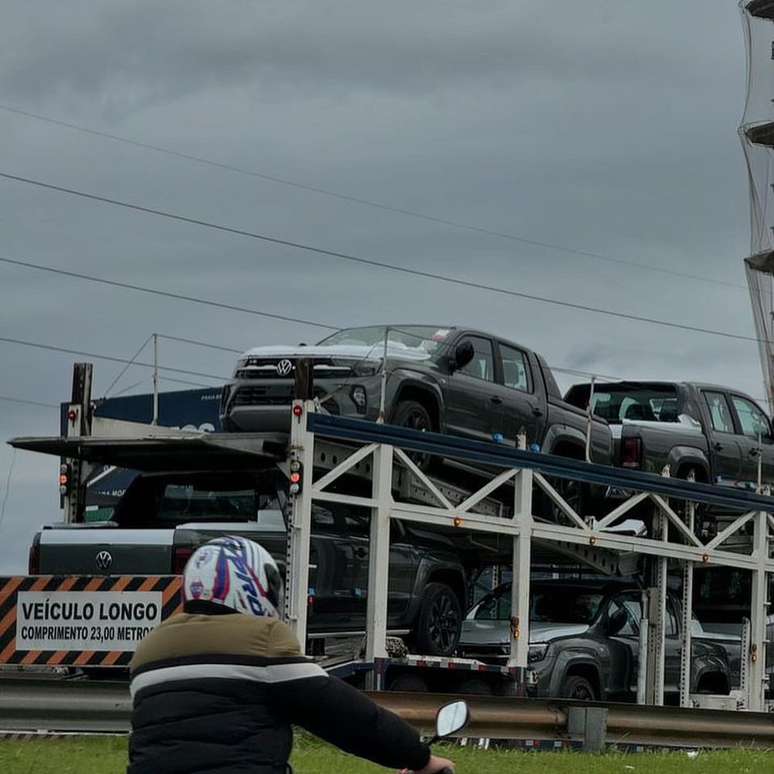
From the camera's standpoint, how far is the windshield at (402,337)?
53.5 ft

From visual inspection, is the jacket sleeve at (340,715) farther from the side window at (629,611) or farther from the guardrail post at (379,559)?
the side window at (629,611)

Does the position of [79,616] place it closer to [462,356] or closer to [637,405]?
[462,356]

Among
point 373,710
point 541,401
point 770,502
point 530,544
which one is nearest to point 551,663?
point 530,544

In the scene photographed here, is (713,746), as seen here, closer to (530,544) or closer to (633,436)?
(530,544)

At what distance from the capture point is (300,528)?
14047 mm

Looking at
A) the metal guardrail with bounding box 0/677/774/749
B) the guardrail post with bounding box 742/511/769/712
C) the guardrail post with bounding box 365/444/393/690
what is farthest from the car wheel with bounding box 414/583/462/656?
the guardrail post with bounding box 742/511/769/712

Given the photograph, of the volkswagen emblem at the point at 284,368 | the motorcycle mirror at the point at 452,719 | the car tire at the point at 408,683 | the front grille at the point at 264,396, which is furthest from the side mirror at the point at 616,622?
the motorcycle mirror at the point at 452,719

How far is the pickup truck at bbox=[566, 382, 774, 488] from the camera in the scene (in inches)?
790

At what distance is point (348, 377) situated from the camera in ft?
51.0

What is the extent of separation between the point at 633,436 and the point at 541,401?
2296mm

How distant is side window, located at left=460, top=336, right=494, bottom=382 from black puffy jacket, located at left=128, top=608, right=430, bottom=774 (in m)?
12.5

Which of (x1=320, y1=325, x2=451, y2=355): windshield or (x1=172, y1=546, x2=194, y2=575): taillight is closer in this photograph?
(x1=172, y1=546, x2=194, y2=575): taillight

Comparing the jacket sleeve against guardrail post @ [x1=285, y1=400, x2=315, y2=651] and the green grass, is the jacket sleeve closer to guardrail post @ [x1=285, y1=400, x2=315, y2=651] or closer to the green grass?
the green grass

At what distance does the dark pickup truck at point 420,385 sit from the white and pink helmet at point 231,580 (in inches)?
431
